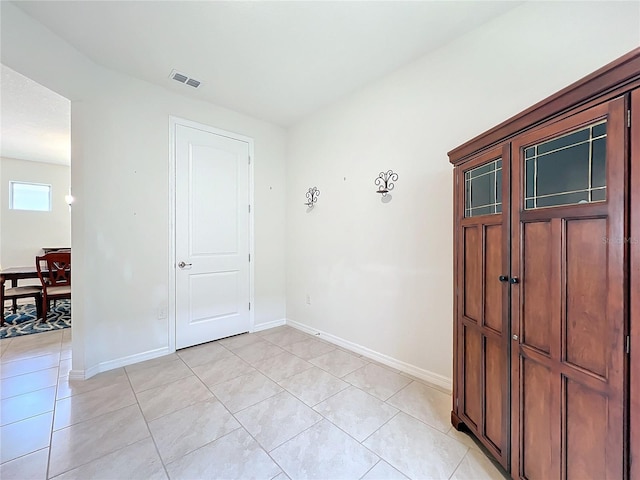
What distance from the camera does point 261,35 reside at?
2113mm

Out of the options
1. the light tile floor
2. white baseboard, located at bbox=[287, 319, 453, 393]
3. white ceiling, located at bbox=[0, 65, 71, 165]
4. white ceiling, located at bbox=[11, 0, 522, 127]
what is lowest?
the light tile floor

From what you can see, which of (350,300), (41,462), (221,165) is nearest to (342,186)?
(350,300)

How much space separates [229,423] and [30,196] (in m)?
7.08

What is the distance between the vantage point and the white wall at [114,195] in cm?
229

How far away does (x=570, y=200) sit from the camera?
1067 millimetres

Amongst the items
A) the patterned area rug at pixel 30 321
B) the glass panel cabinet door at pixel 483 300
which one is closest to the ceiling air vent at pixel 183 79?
the glass panel cabinet door at pixel 483 300

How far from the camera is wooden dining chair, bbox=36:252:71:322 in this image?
12.6 ft

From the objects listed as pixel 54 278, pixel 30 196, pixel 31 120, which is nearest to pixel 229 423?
pixel 54 278

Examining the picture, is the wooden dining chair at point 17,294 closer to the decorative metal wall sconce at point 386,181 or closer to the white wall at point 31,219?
the white wall at point 31,219

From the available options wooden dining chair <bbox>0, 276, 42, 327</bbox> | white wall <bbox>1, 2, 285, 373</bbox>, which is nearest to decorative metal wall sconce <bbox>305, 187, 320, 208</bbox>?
white wall <bbox>1, 2, 285, 373</bbox>

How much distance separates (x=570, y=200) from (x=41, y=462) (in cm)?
291

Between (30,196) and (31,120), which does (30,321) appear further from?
(30,196)

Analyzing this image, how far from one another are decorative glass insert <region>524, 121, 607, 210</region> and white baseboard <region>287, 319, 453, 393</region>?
1668 millimetres

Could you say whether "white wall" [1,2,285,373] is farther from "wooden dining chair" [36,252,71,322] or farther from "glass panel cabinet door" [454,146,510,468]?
"glass panel cabinet door" [454,146,510,468]
